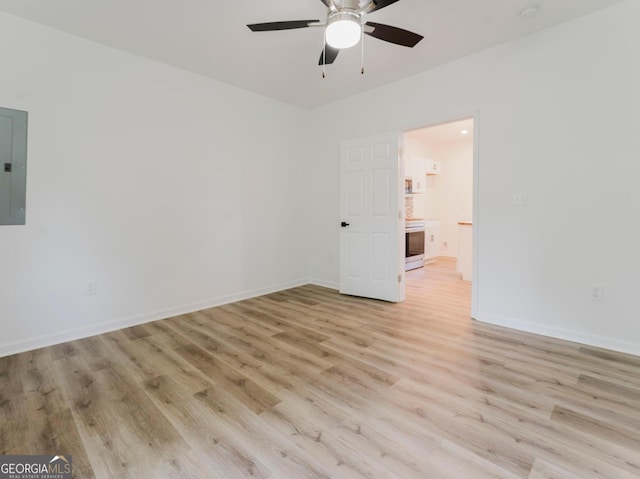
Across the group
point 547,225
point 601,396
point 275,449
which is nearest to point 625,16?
point 547,225

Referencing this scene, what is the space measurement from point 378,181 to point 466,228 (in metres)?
2.20

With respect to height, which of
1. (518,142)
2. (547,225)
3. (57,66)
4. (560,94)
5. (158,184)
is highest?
(57,66)

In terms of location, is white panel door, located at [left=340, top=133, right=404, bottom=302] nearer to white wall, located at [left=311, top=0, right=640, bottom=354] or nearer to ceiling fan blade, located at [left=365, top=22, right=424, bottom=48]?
white wall, located at [left=311, top=0, right=640, bottom=354]

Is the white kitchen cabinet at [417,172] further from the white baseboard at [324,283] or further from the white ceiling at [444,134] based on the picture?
the white baseboard at [324,283]

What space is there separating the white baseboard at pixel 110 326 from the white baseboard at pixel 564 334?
2.91m

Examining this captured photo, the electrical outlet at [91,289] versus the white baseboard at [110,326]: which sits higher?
the electrical outlet at [91,289]

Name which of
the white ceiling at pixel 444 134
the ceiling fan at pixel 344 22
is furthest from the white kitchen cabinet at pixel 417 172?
the ceiling fan at pixel 344 22

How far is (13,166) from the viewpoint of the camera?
251cm

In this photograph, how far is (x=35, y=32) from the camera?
2586mm

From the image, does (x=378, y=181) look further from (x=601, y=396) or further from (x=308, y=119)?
(x=601, y=396)

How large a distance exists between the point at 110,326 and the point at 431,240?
20.2ft

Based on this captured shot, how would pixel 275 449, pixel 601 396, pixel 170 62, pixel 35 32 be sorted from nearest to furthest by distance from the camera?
pixel 275 449 < pixel 601 396 < pixel 35 32 < pixel 170 62

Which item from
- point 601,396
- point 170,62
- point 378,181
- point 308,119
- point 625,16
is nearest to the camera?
point 601,396

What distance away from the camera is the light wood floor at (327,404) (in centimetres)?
139
